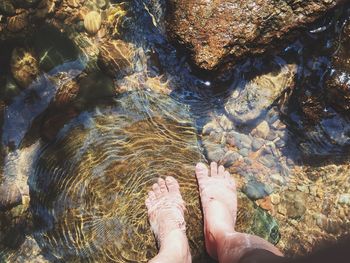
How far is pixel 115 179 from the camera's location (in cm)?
345

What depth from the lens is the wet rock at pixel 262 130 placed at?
363cm

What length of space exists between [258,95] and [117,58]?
1274 mm

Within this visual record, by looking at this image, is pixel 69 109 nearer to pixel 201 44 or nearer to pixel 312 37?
pixel 201 44

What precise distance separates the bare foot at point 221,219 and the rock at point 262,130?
1.41 feet

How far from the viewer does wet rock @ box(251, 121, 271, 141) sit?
3631 millimetres

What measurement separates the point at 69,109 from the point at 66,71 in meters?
0.33

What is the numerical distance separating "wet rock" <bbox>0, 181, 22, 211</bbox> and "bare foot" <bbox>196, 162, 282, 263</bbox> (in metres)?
1.52

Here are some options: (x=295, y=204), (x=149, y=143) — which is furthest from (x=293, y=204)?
(x=149, y=143)

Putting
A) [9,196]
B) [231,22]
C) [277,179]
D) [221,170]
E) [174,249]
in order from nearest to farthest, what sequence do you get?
[231,22], [174,249], [9,196], [277,179], [221,170]

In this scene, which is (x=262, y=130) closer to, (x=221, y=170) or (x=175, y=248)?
(x=221, y=170)

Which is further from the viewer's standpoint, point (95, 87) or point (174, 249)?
→ point (95, 87)

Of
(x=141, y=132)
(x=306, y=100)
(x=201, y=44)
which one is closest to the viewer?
(x=201, y=44)

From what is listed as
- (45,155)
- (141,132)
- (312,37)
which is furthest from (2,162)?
(312,37)

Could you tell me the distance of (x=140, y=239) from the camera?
134 inches
